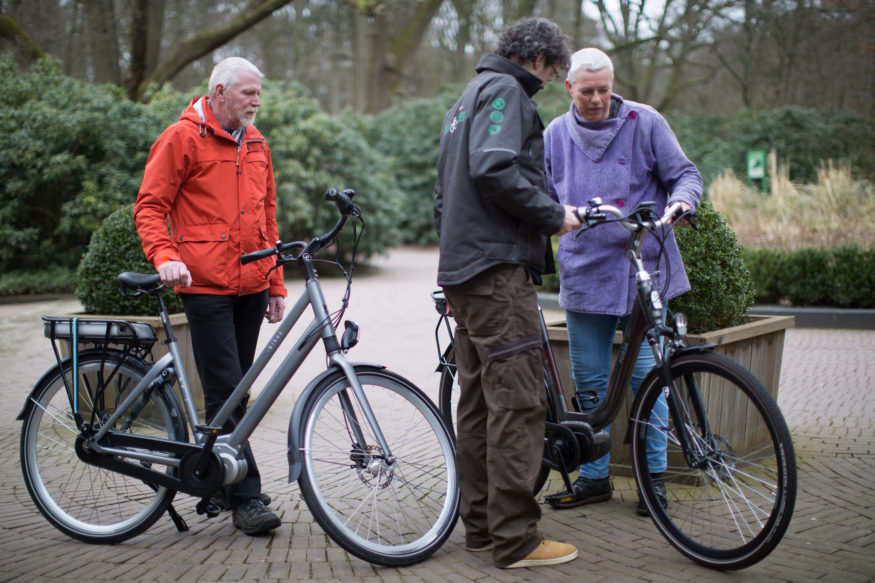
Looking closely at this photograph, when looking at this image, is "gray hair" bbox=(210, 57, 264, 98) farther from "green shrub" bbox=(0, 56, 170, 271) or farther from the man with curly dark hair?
"green shrub" bbox=(0, 56, 170, 271)

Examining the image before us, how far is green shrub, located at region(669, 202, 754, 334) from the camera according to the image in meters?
4.22

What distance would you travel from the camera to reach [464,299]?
123 inches

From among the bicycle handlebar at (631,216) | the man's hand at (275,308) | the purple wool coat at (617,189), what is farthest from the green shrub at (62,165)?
the bicycle handlebar at (631,216)

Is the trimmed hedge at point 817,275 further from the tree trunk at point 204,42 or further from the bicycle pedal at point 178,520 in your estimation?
the tree trunk at point 204,42

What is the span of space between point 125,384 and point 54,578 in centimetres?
83

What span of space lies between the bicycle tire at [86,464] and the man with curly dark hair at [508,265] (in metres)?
1.36

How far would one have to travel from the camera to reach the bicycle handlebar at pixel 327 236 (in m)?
3.17

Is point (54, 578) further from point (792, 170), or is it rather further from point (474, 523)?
point (792, 170)

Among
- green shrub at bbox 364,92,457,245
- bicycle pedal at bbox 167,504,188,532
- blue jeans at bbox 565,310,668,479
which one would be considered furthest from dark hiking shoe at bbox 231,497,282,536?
green shrub at bbox 364,92,457,245

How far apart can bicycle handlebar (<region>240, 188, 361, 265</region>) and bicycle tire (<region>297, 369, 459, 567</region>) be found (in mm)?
545

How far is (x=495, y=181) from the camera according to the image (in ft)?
9.50

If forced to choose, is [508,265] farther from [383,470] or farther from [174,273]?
[174,273]

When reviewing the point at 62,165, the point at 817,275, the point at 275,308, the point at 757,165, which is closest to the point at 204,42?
the point at 62,165

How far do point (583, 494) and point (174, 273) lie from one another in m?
2.11
